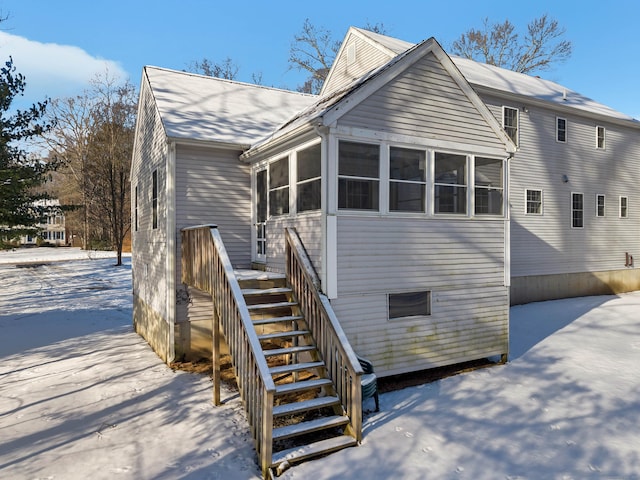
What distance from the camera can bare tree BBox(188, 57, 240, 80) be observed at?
3098cm

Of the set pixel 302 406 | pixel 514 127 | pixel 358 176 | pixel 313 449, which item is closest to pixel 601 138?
pixel 514 127

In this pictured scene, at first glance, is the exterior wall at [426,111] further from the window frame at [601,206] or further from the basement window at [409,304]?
the window frame at [601,206]

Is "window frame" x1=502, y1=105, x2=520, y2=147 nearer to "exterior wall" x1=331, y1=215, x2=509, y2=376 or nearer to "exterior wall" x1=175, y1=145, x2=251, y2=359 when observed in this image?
"exterior wall" x1=331, y1=215, x2=509, y2=376

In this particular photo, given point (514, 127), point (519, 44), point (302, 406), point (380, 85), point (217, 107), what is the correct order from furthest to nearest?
point (519, 44) < point (514, 127) < point (217, 107) < point (380, 85) < point (302, 406)

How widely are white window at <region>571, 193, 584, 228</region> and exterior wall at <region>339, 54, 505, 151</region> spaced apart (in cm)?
915

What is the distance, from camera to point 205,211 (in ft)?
26.7

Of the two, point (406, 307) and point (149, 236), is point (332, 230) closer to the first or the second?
point (406, 307)

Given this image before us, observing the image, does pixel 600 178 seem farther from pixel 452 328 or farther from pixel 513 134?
pixel 452 328

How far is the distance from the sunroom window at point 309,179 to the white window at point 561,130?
11706 millimetres

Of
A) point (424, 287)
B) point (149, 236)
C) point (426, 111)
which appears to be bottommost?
point (424, 287)

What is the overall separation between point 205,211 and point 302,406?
4754 mm

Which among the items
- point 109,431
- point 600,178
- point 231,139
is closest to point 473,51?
point 600,178

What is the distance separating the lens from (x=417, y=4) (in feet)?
51.6

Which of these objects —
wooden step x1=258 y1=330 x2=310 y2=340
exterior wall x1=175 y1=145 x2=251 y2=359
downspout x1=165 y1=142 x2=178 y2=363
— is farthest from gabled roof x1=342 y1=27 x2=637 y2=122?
wooden step x1=258 y1=330 x2=310 y2=340
